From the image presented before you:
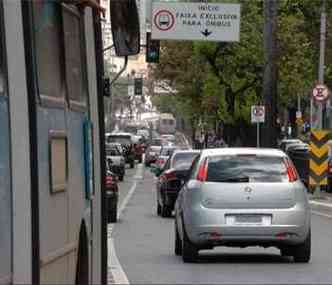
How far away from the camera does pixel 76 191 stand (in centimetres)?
808

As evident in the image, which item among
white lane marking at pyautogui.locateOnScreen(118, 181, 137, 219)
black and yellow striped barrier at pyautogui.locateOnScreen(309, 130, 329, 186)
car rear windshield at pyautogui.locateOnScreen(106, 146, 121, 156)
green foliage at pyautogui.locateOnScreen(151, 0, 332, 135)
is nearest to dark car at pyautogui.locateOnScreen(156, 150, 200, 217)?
white lane marking at pyautogui.locateOnScreen(118, 181, 137, 219)

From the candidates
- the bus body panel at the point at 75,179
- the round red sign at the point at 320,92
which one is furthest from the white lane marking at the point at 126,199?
the bus body panel at the point at 75,179

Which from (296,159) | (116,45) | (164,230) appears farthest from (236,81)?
(116,45)

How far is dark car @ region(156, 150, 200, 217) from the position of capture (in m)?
27.8

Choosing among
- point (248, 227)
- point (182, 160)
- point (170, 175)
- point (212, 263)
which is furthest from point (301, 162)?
point (248, 227)

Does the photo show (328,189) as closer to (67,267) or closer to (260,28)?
(260,28)

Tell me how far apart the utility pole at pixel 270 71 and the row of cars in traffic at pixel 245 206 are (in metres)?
21.4

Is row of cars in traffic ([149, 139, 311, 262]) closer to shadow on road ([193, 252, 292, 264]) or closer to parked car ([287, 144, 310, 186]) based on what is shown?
shadow on road ([193, 252, 292, 264])

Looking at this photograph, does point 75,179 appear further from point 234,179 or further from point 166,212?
point 166,212

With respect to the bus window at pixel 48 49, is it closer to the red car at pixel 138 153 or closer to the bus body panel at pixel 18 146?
the bus body panel at pixel 18 146

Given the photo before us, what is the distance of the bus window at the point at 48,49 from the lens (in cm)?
686

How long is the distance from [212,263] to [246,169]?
148cm

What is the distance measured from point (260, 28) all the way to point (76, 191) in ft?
164

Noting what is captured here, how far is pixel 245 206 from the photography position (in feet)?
55.1
